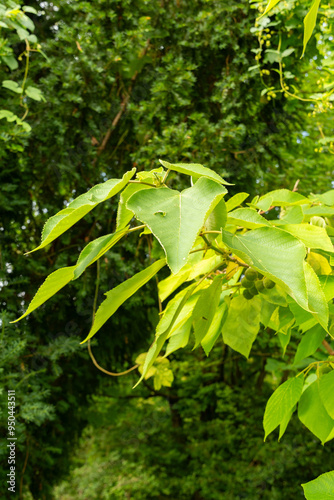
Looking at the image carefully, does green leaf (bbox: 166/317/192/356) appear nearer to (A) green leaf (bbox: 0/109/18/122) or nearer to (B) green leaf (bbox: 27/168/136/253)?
(B) green leaf (bbox: 27/168/136/253)

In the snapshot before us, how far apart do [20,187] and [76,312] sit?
553 millimetres

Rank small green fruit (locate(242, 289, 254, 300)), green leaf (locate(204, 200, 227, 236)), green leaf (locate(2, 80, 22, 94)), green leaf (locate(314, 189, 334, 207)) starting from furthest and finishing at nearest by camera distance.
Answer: green leaf (locate(2, 80, 22, 94)), green leaf (locate(314, 189, 334, 207)), small green fruit (locate(242, 289, 254, 300)), green leaf (locate(204, 200, 227, 236))

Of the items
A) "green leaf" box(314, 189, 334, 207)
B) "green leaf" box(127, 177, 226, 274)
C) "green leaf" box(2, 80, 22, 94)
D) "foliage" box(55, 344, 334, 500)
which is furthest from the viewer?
"foliage" box(55, 344, 334, 500)

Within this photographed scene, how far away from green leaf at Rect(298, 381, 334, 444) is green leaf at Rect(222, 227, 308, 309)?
0.31m

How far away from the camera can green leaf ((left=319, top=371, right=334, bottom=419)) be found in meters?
0.47

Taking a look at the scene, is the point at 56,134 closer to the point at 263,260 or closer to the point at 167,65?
the point at 167,65

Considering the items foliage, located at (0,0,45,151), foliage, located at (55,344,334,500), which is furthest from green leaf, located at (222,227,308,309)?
foliage, located at (55,344,334,500)

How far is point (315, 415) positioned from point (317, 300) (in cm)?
28

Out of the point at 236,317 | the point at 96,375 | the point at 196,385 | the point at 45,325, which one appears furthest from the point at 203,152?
the point at 196,385

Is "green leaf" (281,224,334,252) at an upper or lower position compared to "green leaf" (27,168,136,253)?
lower

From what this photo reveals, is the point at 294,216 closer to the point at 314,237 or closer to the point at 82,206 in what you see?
the point at 314,237

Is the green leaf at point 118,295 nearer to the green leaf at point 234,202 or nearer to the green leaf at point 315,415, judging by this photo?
the green leaf at point 234,202

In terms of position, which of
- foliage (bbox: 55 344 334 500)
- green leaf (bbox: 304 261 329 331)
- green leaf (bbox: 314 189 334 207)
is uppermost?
green leaf (bbox: 304 261 329 331)

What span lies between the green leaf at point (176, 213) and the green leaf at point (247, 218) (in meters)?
0.07
